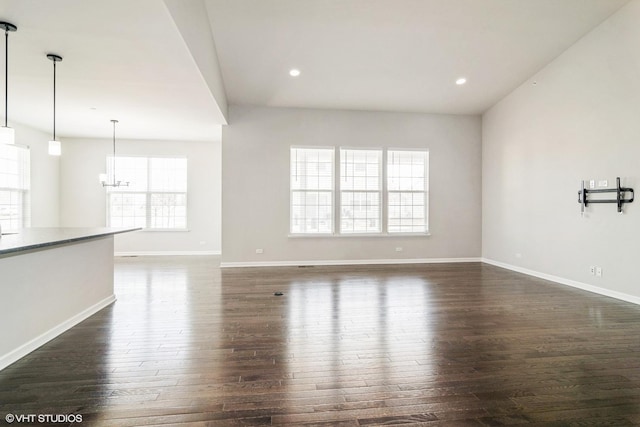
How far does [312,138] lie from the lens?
6.49 m

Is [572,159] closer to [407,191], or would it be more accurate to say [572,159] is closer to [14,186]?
[407,191]

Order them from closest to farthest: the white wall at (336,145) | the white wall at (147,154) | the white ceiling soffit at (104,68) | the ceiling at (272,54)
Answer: the white ceiling soffit at (104,68) → the ceiling at (272,54) → the white wall at (336,145) → the white wall at (147,154)

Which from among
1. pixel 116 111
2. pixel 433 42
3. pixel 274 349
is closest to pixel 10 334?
pixel 274 349

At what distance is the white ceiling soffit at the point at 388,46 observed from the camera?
412cm

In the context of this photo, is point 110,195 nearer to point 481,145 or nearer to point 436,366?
point 436,366

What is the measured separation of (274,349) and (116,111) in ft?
16.9

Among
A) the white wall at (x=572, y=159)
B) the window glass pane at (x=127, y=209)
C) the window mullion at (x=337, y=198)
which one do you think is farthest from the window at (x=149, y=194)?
the white wall at (x=572, y=159)

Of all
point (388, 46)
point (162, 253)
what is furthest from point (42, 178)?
point (388, 46)

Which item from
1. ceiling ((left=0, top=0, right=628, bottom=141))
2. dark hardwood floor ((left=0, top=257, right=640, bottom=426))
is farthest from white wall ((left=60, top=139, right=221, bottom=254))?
dark hardwood floor ((left=0, top=257, right=640, bottom=426))

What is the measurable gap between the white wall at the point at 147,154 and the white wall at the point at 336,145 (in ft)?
6.50

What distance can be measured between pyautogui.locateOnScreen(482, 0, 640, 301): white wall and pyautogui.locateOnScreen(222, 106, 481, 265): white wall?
1.96 feet

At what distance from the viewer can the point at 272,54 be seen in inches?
193

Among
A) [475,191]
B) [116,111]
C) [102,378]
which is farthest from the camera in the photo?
[475,191]

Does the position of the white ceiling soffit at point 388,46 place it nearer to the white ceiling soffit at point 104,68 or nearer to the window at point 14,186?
the white ceiling soffit at point 104,68
